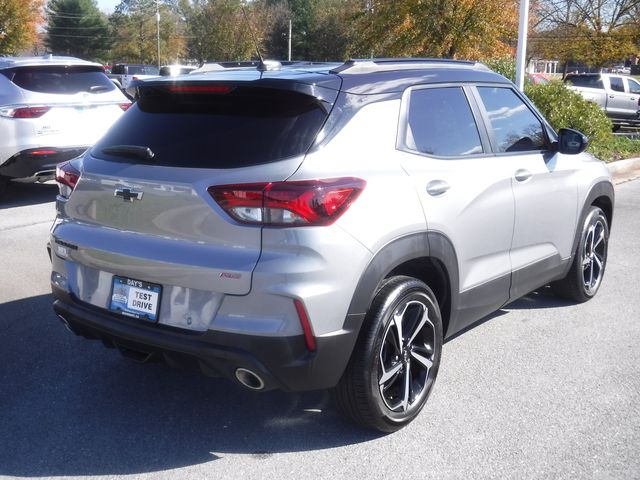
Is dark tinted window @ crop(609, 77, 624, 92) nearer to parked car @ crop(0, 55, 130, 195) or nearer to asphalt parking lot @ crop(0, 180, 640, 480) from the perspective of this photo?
parked car @ crop(0, 55, 130, 195)

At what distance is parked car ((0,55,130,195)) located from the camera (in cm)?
863

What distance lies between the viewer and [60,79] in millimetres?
9141

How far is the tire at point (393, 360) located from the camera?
3.31 meters

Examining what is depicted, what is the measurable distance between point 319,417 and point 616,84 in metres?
21.8

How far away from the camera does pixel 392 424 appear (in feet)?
11.6

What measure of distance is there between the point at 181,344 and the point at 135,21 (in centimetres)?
7617

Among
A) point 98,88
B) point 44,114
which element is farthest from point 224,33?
point 44,114

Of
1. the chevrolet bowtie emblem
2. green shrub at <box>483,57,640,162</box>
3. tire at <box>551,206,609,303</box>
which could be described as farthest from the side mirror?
green shrub at <box>483,57,640,162</box>

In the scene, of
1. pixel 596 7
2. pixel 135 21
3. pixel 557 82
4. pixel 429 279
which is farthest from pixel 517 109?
pixel 135 21

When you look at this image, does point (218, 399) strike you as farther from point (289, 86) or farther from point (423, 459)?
point (289, 86)

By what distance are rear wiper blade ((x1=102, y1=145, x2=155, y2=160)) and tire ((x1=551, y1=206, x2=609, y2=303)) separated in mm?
3309

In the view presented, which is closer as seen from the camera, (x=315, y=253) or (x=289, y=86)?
(x=315, y=253)

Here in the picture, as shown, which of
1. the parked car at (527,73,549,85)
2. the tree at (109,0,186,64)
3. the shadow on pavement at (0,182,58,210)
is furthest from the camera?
the tree at (109,0,186,64)

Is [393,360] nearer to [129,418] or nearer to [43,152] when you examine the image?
[129,418]
